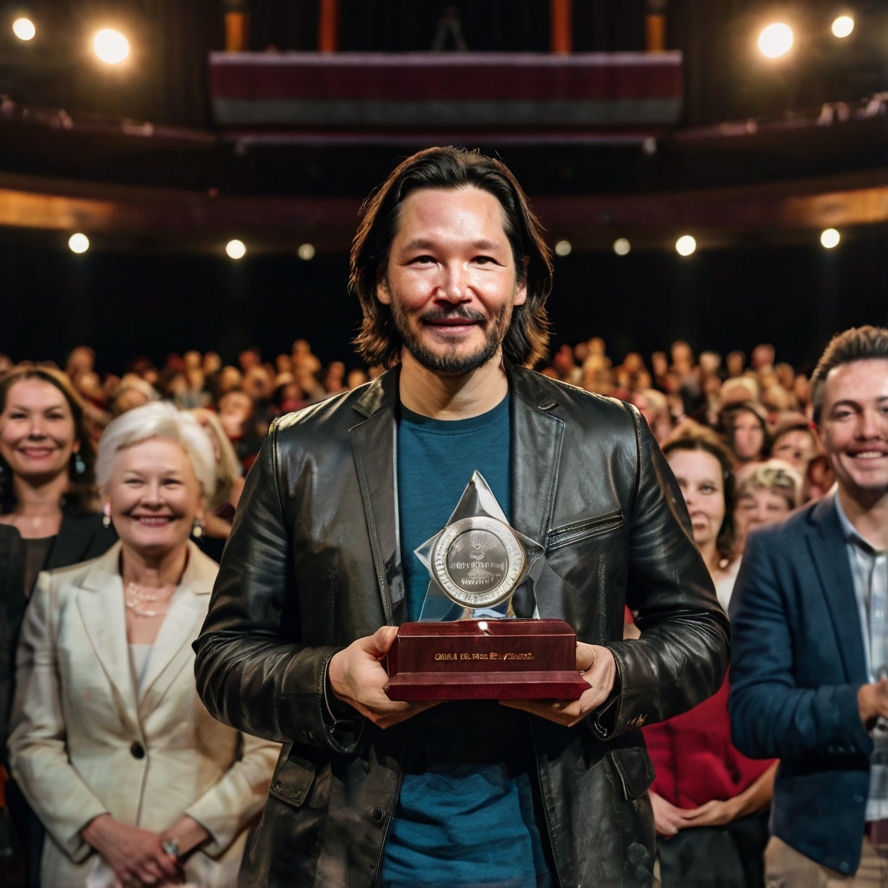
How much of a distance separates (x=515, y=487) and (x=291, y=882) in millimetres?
661

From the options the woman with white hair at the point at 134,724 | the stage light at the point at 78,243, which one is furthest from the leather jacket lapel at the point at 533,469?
the stage light at the point at 78,243

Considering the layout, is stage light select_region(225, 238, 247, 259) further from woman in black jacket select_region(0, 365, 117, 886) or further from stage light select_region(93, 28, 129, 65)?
woman in black jacket select_region(0, 365, 117, 886)

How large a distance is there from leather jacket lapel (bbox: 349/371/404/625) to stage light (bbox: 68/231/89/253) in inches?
124

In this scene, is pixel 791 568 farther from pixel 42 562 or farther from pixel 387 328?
pixel 42 562

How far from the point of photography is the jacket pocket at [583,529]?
1.57 metres

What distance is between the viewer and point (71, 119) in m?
4.17

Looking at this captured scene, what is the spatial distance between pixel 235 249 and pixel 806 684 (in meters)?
3.40

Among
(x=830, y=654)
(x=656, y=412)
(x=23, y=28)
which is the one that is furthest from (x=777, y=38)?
(x=830, y=654)

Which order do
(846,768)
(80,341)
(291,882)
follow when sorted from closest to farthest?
(291,882)
(846,768)
(80,341)

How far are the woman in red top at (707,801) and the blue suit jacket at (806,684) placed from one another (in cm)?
42

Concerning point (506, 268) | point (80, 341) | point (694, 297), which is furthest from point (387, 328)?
point (694, 297)

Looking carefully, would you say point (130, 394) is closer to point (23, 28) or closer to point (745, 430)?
point (23, 28)

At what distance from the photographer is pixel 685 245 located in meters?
5.52

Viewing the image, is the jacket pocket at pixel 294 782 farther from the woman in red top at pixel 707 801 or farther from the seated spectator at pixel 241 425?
the seated spectator at pixel 241 425
